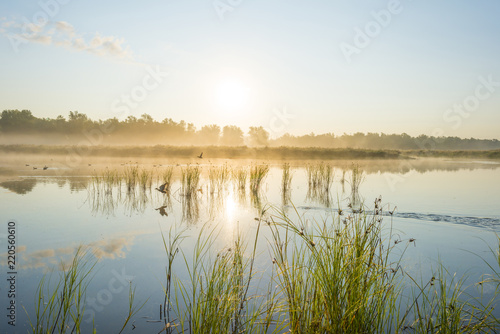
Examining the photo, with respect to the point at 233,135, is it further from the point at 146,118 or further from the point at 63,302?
the point at 63,302

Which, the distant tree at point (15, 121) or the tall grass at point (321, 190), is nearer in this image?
the tall grass at point (321, 190)

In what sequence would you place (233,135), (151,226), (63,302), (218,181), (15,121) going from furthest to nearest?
(233,135)
(15,121)
(218,181)
(151,226)
(63,302)

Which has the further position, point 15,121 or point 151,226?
point 15,121

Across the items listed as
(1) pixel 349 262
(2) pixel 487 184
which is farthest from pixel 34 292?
(2) pixel 487 184

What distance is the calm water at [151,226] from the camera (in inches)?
155

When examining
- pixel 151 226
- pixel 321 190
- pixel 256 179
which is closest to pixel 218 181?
pixel 256 179

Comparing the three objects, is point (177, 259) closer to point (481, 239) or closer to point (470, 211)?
point (481, 239)

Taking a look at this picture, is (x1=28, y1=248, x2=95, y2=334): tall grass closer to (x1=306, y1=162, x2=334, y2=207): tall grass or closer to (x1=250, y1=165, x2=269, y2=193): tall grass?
(x1=306, y1=162, x2=334, y2=207): tall grass

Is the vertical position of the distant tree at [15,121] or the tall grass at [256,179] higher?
the distant tree at [15,121]

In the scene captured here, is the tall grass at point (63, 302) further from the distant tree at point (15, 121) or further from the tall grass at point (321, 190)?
the distant tree at point (15, 121)

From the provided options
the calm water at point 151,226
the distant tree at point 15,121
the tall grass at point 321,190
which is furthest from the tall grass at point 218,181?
the distant tree at point 15,121

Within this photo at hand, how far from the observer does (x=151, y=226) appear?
6.84 metres

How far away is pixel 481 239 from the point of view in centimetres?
608

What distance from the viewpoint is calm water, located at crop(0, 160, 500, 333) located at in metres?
3.95
